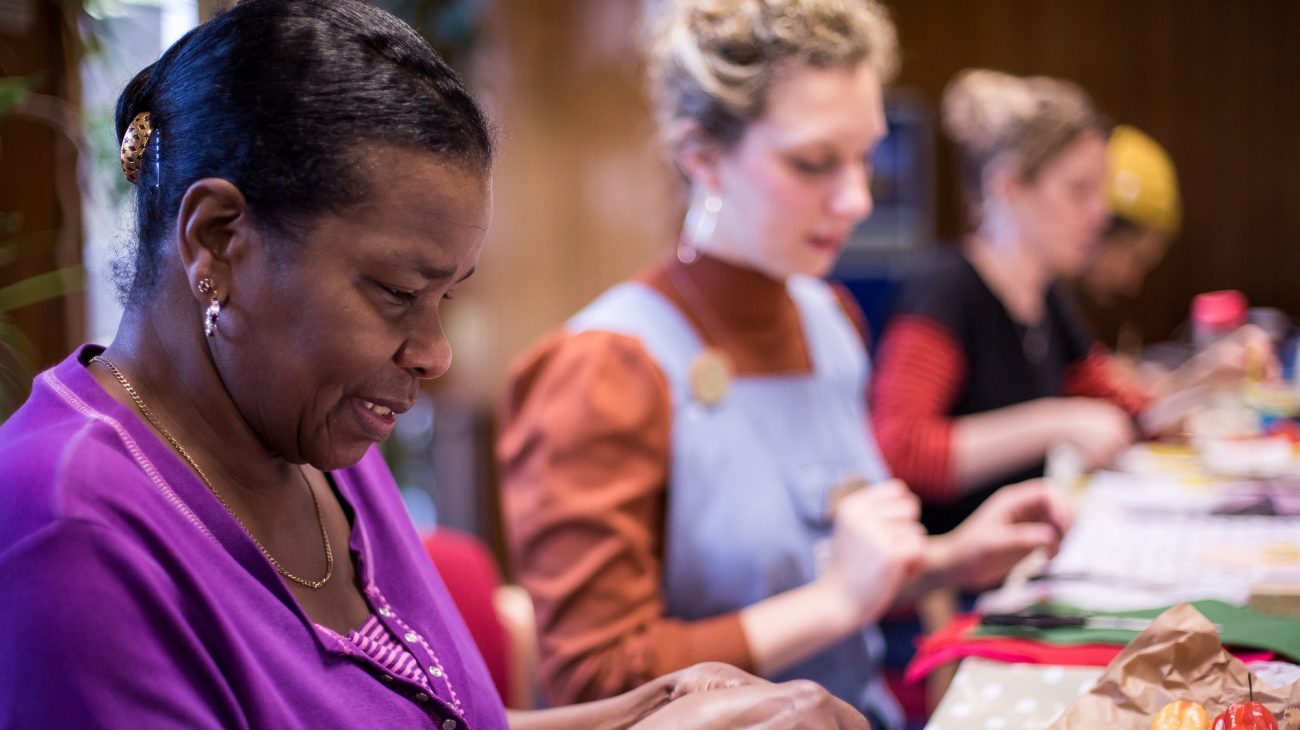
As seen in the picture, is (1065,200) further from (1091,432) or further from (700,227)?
(700,227)

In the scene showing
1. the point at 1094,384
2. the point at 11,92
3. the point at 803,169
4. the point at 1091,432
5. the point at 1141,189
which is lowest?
the point at 1094,384

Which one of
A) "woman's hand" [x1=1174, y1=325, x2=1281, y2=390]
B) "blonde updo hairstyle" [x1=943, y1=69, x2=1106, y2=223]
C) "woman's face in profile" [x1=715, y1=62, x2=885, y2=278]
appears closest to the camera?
"woman's face in profile" [x1=715, y1=62, x2=885, y2=278]

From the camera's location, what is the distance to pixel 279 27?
35.1 inches

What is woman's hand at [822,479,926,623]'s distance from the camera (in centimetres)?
154

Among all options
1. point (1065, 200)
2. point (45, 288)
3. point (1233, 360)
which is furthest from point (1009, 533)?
point (1233, 360)

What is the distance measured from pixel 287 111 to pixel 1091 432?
2089 mm

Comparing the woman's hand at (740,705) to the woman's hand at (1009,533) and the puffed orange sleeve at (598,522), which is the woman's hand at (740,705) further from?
the woman's hand at (1009,533)

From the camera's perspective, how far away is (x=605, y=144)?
5.05 m

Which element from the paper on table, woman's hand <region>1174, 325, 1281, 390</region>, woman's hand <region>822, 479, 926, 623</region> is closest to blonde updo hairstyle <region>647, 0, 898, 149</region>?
woman's hand <region>822, 479, 926, 623</region>

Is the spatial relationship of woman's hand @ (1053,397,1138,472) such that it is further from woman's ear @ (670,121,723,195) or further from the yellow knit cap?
the yellow knit cap

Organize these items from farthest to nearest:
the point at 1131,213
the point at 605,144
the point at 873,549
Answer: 1. the point at 605,144
2. the point at 1131,213
3. the point at 873,549

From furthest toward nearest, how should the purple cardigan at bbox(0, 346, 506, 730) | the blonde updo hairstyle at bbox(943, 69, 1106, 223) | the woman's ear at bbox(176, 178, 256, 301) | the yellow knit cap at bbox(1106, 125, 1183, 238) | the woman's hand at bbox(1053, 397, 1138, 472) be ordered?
the yellow knit cap at bbox(1106, 125, 1183, 238)
the blonde updo hairstyle at bbox(943, 69, 1106, 223)
the woman's hand at bbox(1053, 397, 1138, 472)
the woman's ear at bbox(176, 178, 256, 301)
the purple cardigan at bbox(0, 346, 506, 730)

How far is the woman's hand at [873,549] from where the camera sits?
5.06 feet

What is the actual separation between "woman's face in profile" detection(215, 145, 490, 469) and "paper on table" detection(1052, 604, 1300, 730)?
64 centimetres
